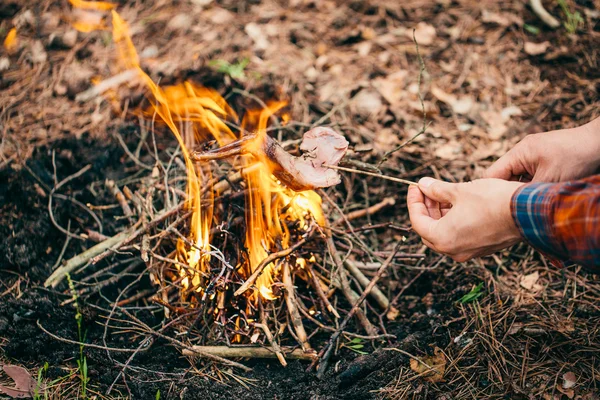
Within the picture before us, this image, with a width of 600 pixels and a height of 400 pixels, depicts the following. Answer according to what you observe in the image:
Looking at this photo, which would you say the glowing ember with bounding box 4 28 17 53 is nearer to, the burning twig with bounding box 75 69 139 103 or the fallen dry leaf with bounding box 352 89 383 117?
the burning twig with bounding box 75 69 139 103

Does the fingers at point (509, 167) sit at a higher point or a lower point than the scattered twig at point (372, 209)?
higher

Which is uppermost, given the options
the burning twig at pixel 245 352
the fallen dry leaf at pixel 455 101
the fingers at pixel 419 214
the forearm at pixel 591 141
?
the forearm at pixel 591 141

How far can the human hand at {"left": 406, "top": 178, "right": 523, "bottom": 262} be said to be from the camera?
1927 mm

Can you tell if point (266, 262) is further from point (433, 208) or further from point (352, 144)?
point (352, 144)

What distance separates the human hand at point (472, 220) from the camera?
1.93 m

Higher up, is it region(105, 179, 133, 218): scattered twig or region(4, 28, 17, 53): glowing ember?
region(4, 28, 17, 53): glowing ember

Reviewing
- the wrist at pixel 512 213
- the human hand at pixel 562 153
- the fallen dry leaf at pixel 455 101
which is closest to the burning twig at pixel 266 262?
the wrist at pixel 512 213

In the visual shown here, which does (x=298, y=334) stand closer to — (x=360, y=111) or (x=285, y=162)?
(x=285, y=162)

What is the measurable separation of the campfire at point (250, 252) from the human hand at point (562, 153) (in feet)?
2.94

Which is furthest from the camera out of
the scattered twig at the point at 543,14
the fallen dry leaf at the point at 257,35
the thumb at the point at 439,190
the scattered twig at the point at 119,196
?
the fallen dry leaf at the point at 257,35

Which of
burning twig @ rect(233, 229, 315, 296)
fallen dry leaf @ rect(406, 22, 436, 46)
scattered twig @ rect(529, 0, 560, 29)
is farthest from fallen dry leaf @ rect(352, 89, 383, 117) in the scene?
scattered twig @ rect(529, 0, 560, 29)

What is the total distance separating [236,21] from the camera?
5016 mm

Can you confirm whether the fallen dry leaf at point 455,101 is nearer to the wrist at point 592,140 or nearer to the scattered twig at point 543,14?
the scattered twig at point 543,14

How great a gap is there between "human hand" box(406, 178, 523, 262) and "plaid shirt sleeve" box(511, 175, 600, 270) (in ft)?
0.21
